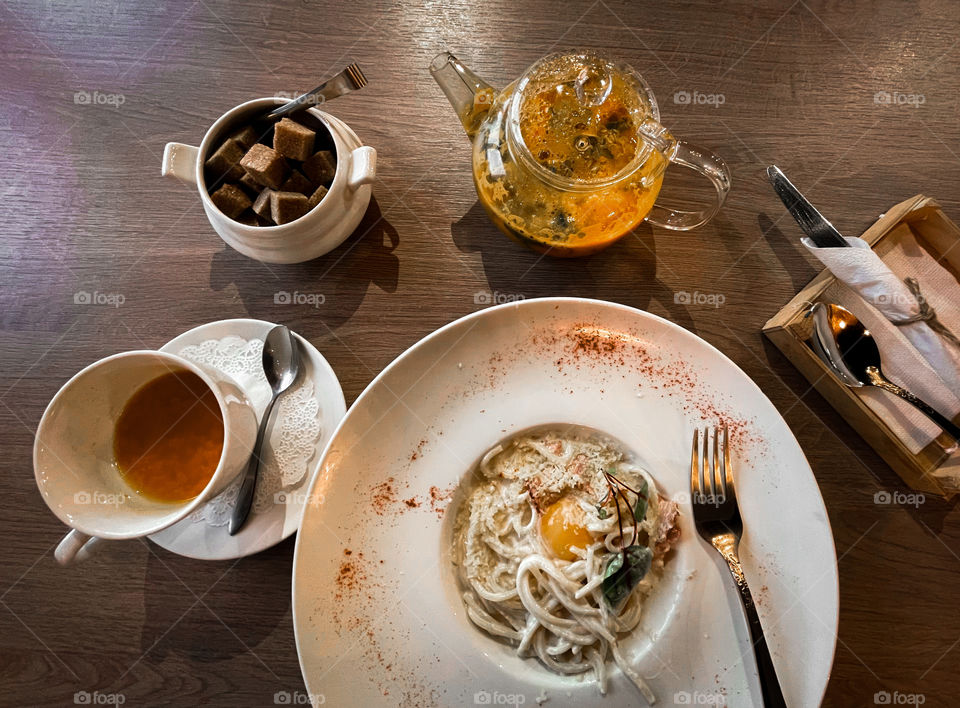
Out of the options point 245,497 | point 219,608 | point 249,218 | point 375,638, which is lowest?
point 219,608

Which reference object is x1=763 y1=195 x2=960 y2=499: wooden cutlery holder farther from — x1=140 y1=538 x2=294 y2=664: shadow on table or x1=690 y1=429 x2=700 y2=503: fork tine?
x1=140 y1=538 x2=294 y2=664: shadow on table

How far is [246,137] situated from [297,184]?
0.16 metres

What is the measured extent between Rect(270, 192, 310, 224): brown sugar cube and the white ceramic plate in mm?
396

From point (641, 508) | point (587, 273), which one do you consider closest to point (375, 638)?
point (641, 508)

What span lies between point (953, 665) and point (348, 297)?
65.5 inches

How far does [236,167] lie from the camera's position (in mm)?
1350

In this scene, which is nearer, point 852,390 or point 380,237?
point 852,390

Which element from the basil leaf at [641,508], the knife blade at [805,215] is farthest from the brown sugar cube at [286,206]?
the knife blade at [805,215]

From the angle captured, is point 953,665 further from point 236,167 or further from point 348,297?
point 236,167

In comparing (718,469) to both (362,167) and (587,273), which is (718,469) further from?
(362,167)

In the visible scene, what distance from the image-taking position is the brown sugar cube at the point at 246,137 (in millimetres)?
1347

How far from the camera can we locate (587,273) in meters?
1.53

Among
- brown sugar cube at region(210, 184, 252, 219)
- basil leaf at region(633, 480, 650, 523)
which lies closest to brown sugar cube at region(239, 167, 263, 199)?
brown sugar cube at region(210, 184, 252, 219)

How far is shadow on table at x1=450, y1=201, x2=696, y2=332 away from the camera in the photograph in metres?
1.53
